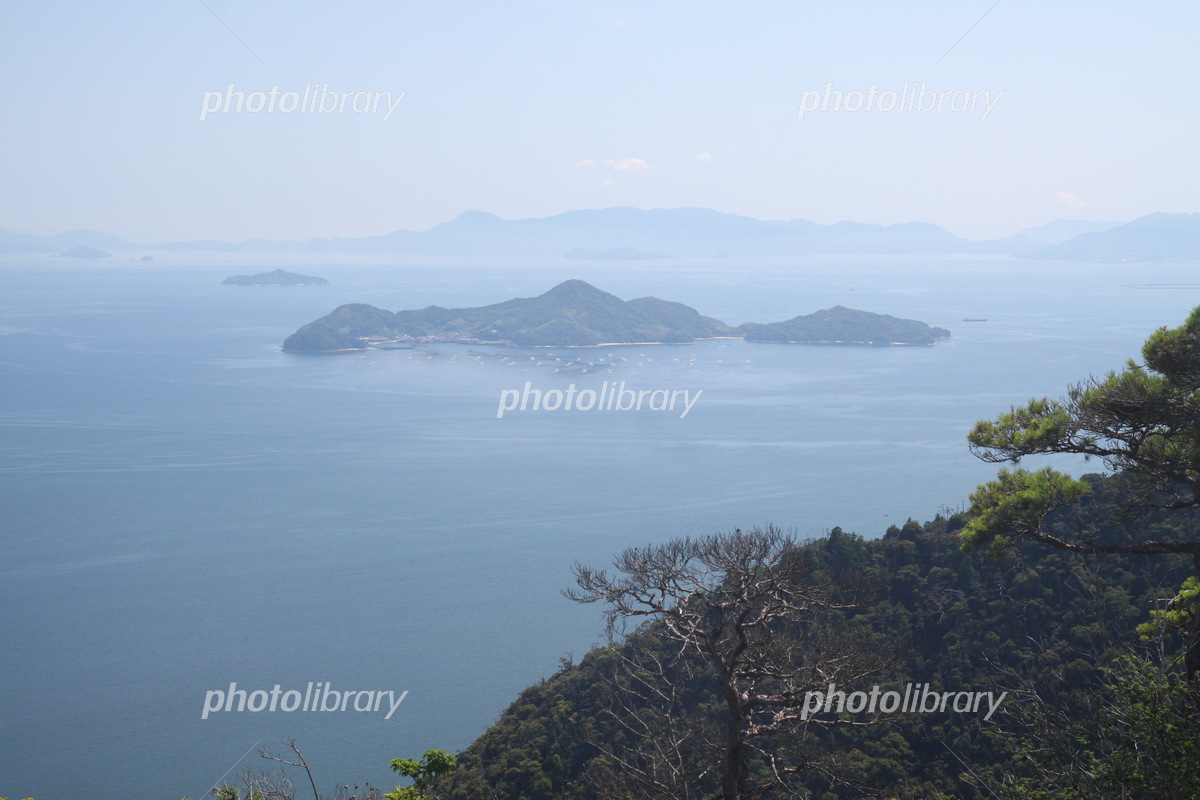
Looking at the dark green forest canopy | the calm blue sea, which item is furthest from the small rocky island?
the dark green forest canopy

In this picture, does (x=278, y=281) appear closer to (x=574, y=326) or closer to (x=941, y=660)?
(x=574, y=326)

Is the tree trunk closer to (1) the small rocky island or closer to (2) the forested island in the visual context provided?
(2) the forested island

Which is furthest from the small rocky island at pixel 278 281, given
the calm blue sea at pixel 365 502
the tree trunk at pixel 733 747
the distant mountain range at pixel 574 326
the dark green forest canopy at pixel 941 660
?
the tree trunk at pixel 733 747

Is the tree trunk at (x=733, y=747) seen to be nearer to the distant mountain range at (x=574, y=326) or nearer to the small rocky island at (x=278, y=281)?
the distant mountain range at (x=574, y=326)

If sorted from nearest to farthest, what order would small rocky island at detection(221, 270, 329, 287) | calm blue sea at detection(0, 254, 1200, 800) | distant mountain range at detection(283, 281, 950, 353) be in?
1. calm blue sea at detection(0, 254, 1200, 800)
2. distant mountain range at detection(283, 281, 950, 353)
3. small rocky island at detection(221, 270, 329, 287)

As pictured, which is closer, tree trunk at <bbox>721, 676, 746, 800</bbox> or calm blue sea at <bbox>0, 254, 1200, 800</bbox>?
tree trunk at <bbox>721, 676, 746, 800</bbox>

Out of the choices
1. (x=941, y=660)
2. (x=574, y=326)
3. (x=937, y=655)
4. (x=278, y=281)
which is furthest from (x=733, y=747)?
(x=278, y=281)
